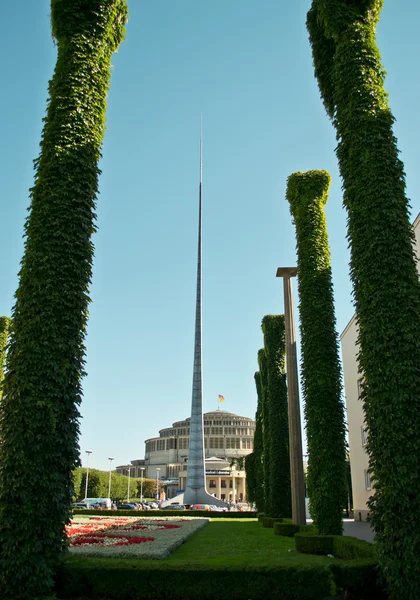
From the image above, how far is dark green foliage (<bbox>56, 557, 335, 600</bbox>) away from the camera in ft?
29.4

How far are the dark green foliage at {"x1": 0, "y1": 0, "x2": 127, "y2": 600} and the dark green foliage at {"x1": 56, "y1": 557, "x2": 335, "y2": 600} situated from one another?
2.27 feet

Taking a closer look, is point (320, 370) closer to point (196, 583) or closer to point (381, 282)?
point (381, 282)

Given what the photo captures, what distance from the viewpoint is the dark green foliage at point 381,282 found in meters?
8.96

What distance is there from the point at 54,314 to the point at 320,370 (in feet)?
30.7

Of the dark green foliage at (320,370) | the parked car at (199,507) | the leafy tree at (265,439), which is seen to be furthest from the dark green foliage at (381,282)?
the parked car at (199,507)

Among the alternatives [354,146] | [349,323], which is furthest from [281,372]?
[354,146]

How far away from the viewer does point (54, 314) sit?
33.9 ft

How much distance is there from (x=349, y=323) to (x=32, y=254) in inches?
1222

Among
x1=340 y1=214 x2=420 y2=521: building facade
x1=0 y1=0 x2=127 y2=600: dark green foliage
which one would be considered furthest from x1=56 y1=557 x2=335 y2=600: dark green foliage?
x1=340 y1=214 x2=420 y2=521: building facade

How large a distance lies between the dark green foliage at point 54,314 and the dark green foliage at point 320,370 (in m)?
8.38

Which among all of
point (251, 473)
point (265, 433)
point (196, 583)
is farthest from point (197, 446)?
point (196, 583)

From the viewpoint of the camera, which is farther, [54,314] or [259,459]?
[259,459]

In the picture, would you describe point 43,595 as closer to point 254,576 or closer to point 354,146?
point 254,576

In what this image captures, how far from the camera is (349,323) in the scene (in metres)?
38.2
